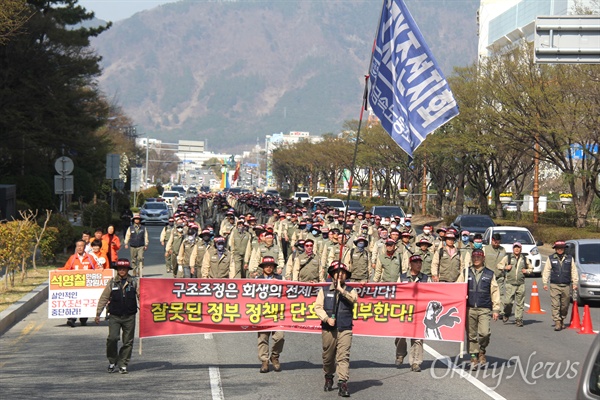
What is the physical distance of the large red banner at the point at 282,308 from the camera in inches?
523

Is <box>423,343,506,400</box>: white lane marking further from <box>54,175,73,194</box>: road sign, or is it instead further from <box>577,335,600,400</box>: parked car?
<box>54,175,73,194</box>: road sign

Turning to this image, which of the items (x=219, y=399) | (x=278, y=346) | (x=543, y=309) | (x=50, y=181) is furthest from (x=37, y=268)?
(x=50, y=181)

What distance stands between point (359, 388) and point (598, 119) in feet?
98.0

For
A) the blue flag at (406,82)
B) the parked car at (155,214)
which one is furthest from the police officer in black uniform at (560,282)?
the parked car at (155,214)

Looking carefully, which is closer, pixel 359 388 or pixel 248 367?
pixel 359 388

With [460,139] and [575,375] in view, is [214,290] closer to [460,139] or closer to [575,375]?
[575,375]

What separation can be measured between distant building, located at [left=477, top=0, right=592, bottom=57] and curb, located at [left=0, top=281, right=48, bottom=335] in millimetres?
80944

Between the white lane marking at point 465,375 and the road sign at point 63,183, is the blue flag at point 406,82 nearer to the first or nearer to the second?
the white lane marking at point 465,375

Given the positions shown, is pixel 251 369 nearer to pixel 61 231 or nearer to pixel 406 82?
pixel 406 82

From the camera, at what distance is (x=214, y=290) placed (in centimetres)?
1356

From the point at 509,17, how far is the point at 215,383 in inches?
4551

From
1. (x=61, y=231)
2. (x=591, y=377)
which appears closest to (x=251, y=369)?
(x=591, y=377)

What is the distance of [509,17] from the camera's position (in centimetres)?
12169

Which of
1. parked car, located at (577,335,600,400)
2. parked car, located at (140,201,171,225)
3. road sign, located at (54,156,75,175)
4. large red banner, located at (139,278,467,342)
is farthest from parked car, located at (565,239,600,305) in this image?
parked car, located at (140,201,171,225)
